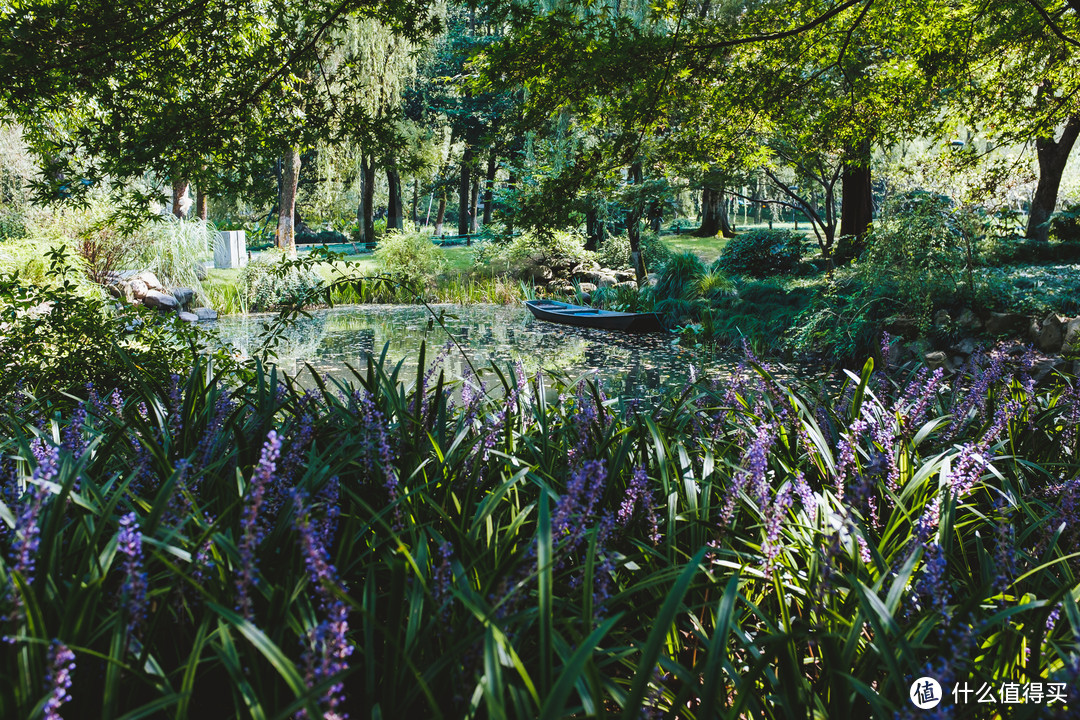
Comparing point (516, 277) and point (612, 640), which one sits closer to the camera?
point (612, 640)

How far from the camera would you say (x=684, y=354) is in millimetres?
9008

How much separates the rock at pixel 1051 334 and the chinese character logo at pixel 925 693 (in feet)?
22.4

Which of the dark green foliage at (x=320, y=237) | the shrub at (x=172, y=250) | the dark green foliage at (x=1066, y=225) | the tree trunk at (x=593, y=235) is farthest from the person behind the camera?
the dark green foliage at (x=320, y=237)

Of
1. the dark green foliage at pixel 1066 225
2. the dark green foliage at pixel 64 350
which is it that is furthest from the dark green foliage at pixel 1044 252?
the dark green foliage at pixel 64 350

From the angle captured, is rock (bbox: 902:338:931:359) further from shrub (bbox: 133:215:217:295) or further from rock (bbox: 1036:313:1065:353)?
shrub (bbox: 133:215:217:295)

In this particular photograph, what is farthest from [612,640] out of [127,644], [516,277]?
[516,277]

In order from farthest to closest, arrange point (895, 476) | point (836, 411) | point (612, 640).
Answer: point (836, 411) → point (895, 476) → point (612, 640)

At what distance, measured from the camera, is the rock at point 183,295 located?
11445 mm

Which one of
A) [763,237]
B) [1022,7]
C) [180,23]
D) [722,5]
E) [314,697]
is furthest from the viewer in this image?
[722,5]

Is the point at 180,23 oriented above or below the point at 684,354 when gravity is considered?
above

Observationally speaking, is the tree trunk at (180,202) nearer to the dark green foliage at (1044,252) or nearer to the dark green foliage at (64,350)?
the dark green foliage at (64,350)

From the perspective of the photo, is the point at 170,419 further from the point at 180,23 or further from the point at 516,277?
the point at 516,277

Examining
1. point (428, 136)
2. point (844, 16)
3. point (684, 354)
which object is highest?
point (428, 136)

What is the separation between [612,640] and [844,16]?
475cm
